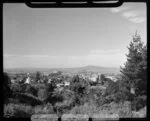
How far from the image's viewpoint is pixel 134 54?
4129 millimetres

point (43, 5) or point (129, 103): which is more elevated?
point (43, 5)

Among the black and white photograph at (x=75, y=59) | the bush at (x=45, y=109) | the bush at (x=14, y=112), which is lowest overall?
the bush at (x=45, y=109)

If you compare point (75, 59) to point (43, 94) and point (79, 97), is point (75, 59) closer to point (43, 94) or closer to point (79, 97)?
point (79, 97)

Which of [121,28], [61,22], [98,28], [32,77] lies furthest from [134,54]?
[32,77]

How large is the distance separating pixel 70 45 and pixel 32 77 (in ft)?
4.51

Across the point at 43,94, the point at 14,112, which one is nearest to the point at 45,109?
the point at 43,94

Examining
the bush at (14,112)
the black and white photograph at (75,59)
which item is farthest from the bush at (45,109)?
the bush at (14,112)

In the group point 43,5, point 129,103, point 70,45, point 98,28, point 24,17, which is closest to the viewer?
point 43,5

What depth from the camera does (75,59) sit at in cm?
360

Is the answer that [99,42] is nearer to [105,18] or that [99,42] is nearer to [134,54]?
[105,18]

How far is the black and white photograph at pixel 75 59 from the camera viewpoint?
2.92 meters

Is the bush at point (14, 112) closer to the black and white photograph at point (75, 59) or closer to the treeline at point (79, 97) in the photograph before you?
the black and white photograph at point (75, 59)

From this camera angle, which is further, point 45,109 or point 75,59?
point 75,59

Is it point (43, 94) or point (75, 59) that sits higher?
point (75, 59)
